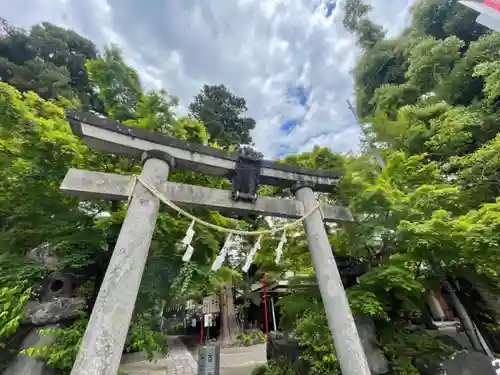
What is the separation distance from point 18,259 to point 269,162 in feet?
13.0

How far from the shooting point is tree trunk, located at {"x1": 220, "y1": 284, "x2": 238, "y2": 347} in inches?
494

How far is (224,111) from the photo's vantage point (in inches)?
587

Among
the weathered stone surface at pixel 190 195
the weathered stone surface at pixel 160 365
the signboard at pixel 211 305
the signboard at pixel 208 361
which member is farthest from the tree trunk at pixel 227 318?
the weathered stone surface at pixel 190 195

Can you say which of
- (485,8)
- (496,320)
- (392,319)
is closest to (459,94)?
(485,8)

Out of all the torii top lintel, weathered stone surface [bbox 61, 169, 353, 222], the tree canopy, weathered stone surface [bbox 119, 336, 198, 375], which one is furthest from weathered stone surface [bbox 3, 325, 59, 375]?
weathered stone surface [bbox 119, 336, 198, 375]

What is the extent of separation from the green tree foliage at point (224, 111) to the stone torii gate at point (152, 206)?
32.9 ft

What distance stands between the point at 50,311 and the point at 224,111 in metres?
12.8

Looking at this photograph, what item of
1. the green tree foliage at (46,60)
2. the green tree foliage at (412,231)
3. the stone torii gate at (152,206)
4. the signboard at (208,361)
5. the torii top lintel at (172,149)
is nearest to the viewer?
the stone torii gate at (152,206)

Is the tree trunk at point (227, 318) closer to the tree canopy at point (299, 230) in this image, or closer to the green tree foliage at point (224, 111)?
the tree canopy at point (299, 230)

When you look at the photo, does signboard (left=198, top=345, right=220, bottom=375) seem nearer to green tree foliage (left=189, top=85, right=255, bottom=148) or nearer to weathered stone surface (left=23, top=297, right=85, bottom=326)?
weathered stone surface (left=23, top=297, right=85, bottom=326)

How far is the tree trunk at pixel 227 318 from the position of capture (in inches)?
494

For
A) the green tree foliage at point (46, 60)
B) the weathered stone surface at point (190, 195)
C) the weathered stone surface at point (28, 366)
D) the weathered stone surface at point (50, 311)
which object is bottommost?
the weathered stone surface at point (28, 366)

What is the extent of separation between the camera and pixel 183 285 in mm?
4359

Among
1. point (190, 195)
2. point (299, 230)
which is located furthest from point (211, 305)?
point (190, 195)
